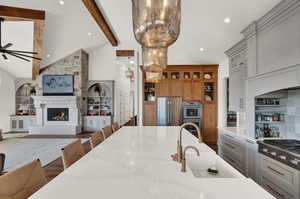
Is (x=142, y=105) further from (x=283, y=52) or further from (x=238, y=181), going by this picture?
(x=238, y=181)

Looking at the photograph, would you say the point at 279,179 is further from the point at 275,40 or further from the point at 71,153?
the point at 71,153

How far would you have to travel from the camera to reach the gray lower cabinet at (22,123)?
7.50 metres

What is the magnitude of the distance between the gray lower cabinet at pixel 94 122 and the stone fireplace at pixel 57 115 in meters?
0.33

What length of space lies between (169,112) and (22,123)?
22.9 ft

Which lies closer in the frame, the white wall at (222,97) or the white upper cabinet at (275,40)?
the white upper cabinet at (275,40)

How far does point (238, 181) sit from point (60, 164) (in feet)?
12.2

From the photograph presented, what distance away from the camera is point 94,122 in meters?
7.50

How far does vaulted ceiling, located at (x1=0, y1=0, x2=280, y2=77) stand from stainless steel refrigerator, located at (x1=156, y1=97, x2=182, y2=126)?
125 centimetres

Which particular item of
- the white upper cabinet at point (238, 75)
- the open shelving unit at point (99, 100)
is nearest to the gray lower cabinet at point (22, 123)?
the open shelving unit at point (99, 100)

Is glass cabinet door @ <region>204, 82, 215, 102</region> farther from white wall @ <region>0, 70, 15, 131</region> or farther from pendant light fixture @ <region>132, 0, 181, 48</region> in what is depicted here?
white wall @ <region>0, 70, 15, 131</region>

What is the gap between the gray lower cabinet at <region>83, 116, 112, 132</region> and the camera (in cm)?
747

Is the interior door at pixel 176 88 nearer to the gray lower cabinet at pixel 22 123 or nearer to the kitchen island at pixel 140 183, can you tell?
the kitchen island at pixel 140 183

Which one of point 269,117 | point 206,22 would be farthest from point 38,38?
point 269,117

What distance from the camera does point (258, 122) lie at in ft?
8.39
